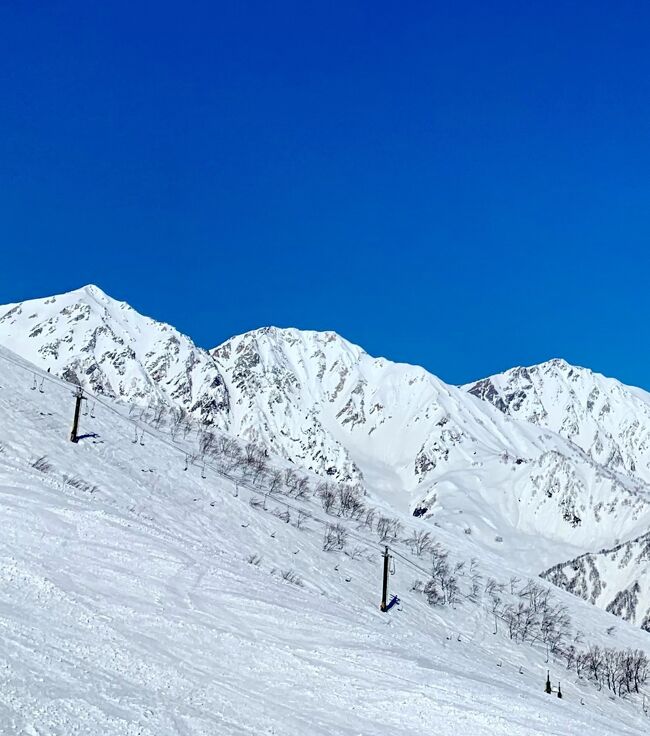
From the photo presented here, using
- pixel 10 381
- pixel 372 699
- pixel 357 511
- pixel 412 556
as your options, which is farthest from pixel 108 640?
A: pixel 357 511

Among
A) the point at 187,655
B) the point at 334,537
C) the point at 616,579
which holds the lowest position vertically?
the point at 616,579

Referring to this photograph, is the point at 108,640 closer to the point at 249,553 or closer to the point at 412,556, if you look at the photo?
the point at 249,553

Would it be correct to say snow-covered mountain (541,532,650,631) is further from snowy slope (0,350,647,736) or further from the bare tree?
snowy slope (0,350,647,736)

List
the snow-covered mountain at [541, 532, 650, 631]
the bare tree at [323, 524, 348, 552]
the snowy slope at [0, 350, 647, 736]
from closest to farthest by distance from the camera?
the snowy slope at [0, 350, 647, 736] < the bare tree at [323, 524, 348, 552] < the snow-covered mountain at [541, 532, 650, 631]

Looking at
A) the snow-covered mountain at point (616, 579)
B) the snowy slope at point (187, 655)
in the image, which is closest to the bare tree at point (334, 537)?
the snowy slope at point (187, 655)

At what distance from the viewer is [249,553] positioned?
98.7 ft

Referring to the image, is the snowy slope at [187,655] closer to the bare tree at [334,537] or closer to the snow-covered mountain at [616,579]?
the bare tree at [334,537]

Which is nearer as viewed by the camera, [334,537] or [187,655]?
[187,655]

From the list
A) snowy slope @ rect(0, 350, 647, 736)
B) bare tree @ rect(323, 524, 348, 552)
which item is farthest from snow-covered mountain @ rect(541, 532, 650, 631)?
snowy slope @ rect(0, 350, 647, 736)

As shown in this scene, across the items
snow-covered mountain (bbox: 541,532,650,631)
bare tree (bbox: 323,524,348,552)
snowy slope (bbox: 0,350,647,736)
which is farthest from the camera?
snow-covered mountain (bbox: 541,532,650,631)

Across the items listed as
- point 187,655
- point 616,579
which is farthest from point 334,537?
point 616,579

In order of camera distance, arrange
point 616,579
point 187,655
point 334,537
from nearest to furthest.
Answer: point 187,655
point 334,537
point 616,579

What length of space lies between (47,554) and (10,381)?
27.0 metres

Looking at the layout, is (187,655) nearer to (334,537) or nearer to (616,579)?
(334,537)
